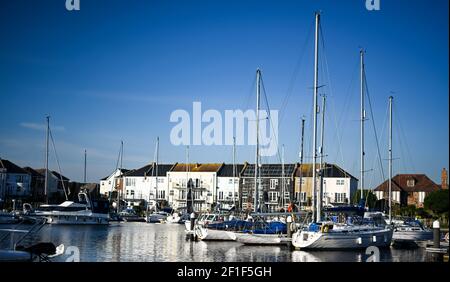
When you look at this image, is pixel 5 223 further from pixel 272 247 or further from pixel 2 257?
pixel 2 257

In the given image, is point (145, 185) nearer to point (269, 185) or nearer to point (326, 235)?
point (269, 185)

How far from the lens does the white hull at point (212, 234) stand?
90.0 feet

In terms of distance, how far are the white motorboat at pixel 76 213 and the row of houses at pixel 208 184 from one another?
9738mm

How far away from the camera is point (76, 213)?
144 feet

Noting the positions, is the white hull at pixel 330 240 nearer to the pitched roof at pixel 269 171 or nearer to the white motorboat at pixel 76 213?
the white motorboat at pixel 76 213

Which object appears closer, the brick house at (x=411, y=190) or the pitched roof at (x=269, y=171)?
the brick house at (x=411, y=190)

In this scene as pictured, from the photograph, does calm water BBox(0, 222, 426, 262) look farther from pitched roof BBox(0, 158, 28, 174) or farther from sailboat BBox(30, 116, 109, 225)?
sailboat BBox(30, 116, 109, 225)

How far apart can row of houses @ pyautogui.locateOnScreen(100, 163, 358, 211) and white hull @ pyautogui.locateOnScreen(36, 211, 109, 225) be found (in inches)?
445

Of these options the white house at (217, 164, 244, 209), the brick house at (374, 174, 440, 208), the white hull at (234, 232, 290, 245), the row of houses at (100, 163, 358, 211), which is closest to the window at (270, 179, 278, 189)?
the row of houses at (100, 163, 358, 211)

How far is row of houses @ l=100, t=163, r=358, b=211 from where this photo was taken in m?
57.1

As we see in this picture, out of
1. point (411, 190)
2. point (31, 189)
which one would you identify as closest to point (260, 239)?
point (411, 190)

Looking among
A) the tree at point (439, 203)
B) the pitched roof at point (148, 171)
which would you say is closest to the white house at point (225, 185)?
the pitched roof at point (148, 171)
